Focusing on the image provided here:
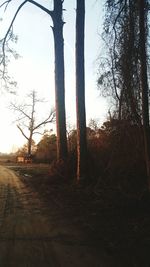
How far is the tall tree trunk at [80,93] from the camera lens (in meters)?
15.5

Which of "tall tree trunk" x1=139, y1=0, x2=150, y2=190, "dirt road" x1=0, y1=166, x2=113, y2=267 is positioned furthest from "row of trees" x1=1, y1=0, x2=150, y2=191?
"dirt road" x1=0, y1=166, x2=113, y2=267

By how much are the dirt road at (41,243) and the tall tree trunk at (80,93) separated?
5.38 m

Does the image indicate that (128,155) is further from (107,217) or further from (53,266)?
(53,266)

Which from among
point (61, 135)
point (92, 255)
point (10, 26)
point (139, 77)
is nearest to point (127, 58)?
point (139, 77)

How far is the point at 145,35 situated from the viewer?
10148 millimetres

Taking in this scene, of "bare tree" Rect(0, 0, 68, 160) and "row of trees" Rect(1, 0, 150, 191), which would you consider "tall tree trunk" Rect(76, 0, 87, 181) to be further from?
"bare tree" Rect(0, 0, 68, 160)

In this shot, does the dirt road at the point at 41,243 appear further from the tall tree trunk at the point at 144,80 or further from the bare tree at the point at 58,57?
the bare tree at the point at 58,57

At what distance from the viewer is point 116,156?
14078mm

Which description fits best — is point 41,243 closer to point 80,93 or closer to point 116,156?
point 116,156

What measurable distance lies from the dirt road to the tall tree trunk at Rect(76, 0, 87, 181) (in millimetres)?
5379

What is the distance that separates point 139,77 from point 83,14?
23.6 feet

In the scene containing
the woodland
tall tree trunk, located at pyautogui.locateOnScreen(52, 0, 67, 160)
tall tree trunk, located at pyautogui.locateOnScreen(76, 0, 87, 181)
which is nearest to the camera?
the woodland

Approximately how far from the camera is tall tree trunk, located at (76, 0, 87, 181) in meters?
15.5

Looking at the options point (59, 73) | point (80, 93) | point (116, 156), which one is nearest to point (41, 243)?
point (116, 156)
